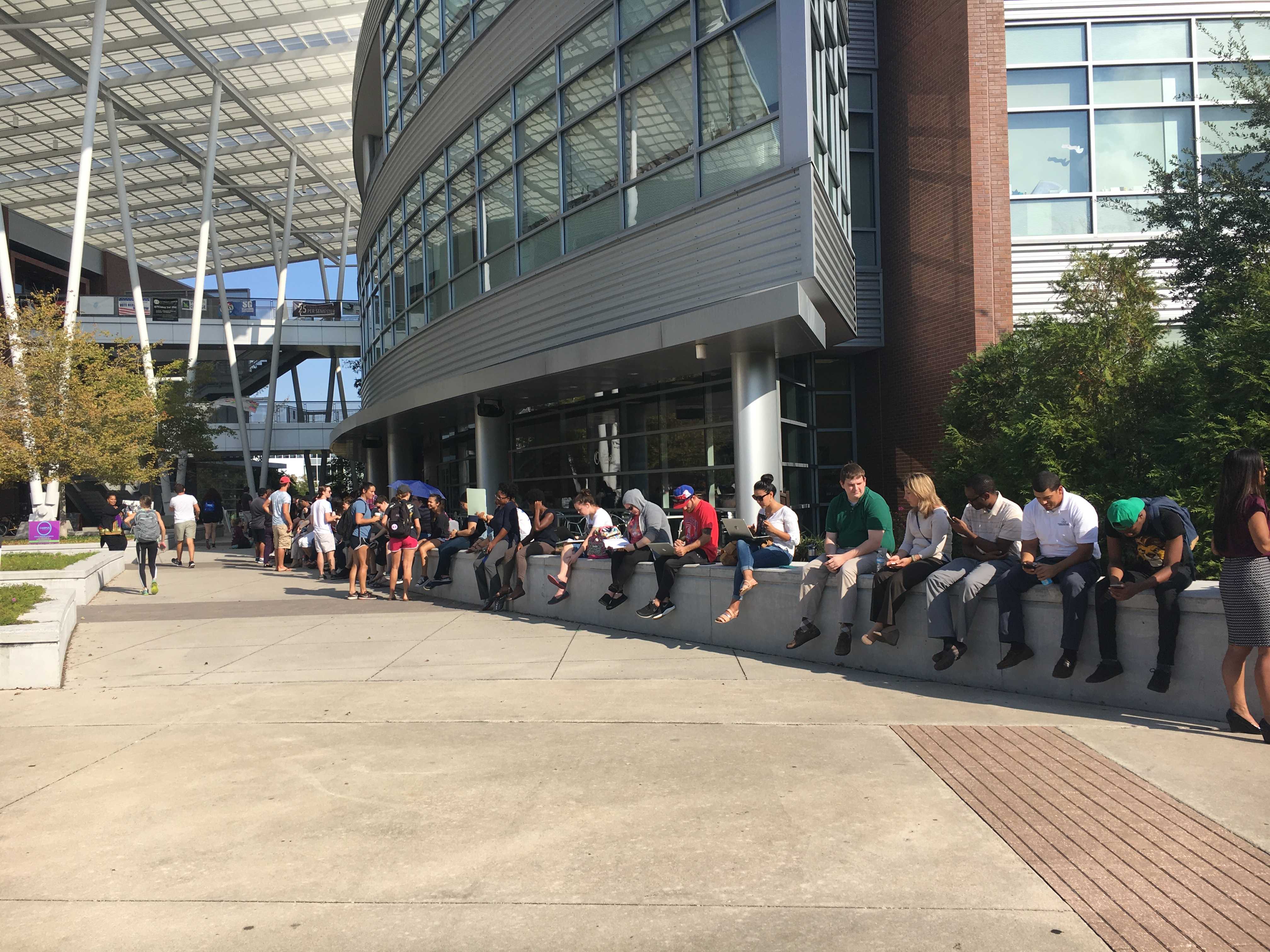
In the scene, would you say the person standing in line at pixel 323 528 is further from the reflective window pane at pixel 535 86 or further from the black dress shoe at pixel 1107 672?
Result: the black dress shoe at pixel 1107 672

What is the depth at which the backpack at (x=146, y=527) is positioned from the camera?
627 inches

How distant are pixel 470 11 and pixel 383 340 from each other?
9980 millimetres

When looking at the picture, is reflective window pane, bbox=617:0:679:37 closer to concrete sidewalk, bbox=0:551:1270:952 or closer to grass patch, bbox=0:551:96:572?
concrete sidewalk, bbox=0:551:1270:952

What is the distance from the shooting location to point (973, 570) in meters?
7.40

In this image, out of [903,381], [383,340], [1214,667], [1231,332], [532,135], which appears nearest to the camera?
Answer: [1214,667]

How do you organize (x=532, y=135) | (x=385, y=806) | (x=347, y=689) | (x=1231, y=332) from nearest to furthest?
(x=385, y=806)
(x=347, y=689)
(x=1231, y=332)
(x=532, y=135)

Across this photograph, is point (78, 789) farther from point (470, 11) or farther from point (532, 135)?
point (470, 11)

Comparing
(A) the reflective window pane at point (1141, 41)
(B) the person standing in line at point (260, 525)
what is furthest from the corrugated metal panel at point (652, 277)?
(A) the reflective window pane at point (1141, 41)

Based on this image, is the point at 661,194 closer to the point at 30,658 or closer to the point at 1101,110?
the point at 30,658

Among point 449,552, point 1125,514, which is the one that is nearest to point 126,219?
point 449,552

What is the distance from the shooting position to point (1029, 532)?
714cm

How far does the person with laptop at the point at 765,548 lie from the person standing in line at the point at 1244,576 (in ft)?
13.5

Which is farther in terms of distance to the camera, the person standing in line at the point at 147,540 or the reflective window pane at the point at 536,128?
the reflective window pane at the point at 536,128

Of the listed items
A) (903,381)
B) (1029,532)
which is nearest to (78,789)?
(1029,532)
